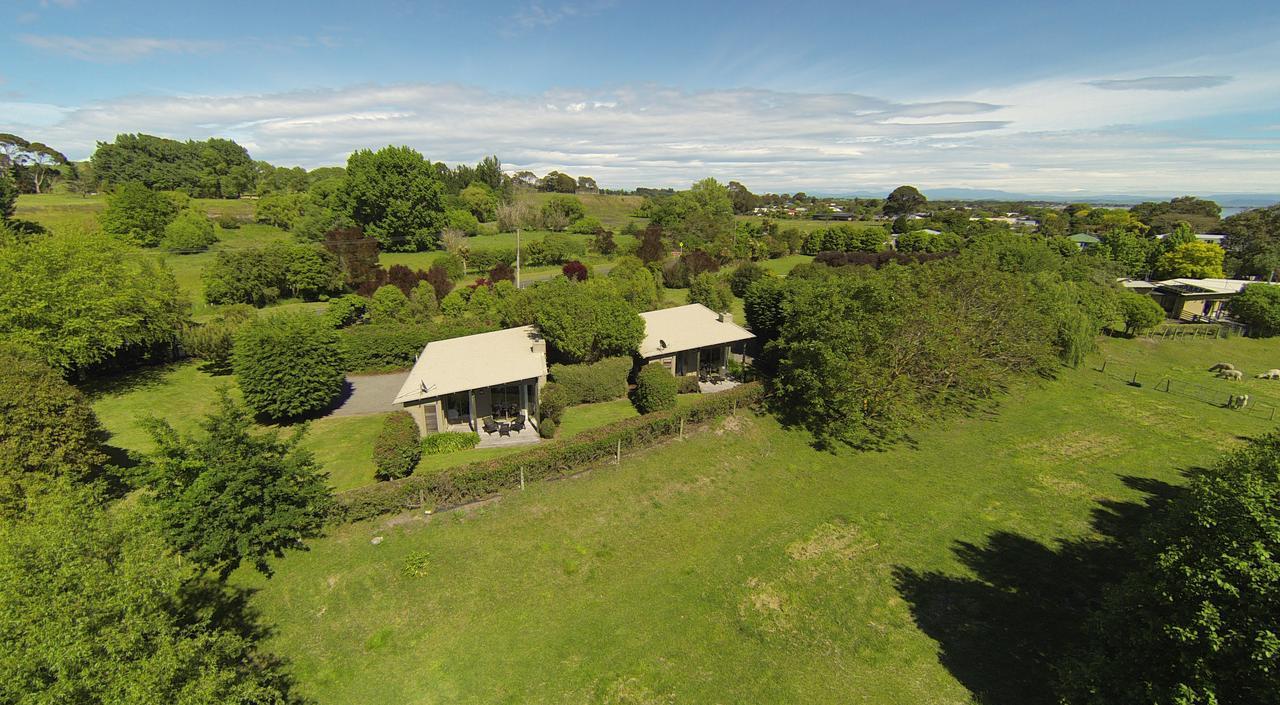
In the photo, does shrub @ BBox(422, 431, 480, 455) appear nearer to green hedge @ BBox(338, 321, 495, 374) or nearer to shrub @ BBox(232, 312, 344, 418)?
shrub @ BBox(232, 312, 344, 418)

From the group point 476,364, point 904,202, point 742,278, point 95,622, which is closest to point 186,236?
point 476,364

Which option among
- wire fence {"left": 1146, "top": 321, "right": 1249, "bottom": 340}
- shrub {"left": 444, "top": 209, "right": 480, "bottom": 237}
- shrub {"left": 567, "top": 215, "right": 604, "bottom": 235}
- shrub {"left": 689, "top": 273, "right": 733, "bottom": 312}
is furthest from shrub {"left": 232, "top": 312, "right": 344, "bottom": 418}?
shrub {"left": 567, "top": 215, "right": 604, "bottom": 235}

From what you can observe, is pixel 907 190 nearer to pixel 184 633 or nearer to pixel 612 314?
pixel 612 314

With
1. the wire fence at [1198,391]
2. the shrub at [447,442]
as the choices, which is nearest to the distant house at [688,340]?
the shrub at [447,442]

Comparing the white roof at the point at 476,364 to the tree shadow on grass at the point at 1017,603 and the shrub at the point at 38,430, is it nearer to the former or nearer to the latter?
the shrub at the point at 38,430

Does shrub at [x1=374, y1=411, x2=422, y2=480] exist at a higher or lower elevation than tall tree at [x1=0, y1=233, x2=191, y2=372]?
lower
